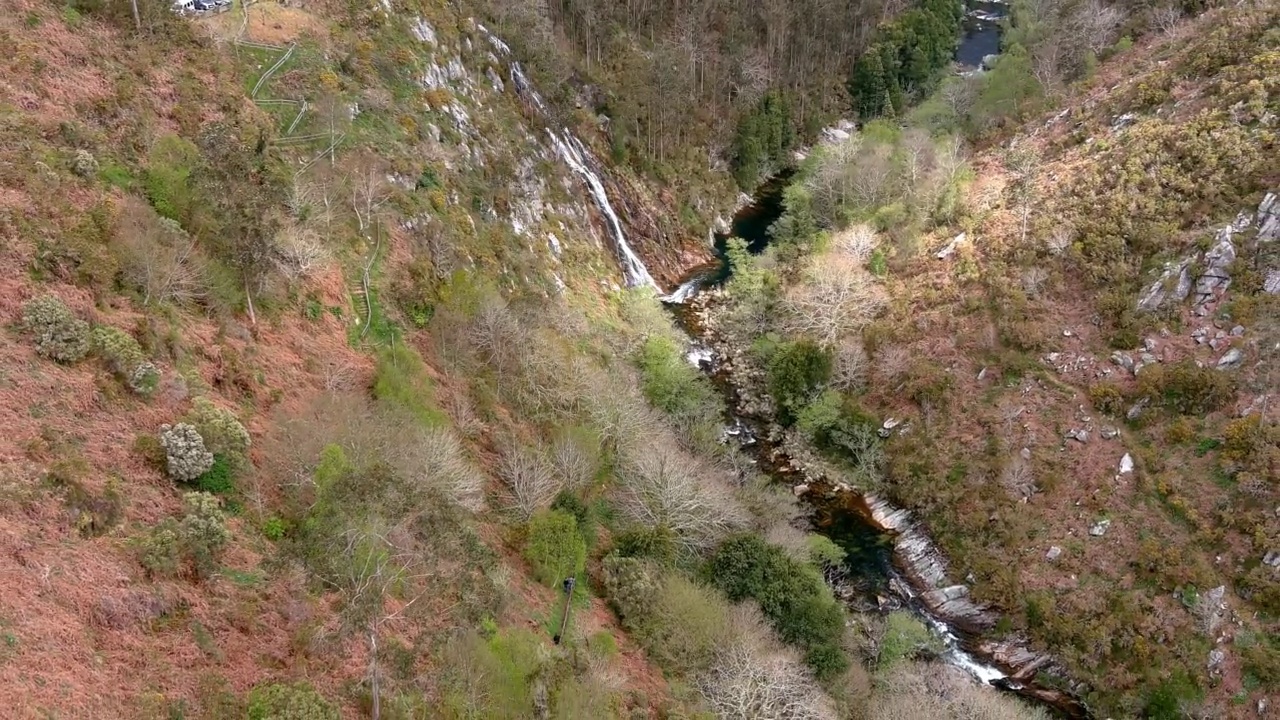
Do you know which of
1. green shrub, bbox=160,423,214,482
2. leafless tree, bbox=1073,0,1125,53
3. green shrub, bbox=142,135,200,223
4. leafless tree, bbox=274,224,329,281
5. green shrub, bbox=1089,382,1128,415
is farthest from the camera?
leafless tree, bbox=1073,0,1125,53

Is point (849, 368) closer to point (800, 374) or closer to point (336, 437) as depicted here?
point (800, 374)

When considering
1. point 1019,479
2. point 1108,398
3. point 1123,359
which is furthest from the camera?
point 1123,359

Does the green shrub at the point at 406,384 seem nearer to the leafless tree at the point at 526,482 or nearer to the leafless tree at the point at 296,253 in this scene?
the leafless tree at the point at 526,482

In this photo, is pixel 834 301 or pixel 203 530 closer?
pixel 203 530

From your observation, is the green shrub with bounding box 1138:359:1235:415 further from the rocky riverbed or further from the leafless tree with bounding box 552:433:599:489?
the leafless tree with bounding box 552:433:599:489

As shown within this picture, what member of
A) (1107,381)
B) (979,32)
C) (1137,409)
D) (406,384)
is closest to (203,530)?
(406,384)

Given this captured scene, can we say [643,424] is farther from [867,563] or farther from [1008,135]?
[1008,135]

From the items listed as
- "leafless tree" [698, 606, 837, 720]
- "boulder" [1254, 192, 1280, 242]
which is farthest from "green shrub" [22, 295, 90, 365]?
"boulder" [1254, 192, 1280, 242]
